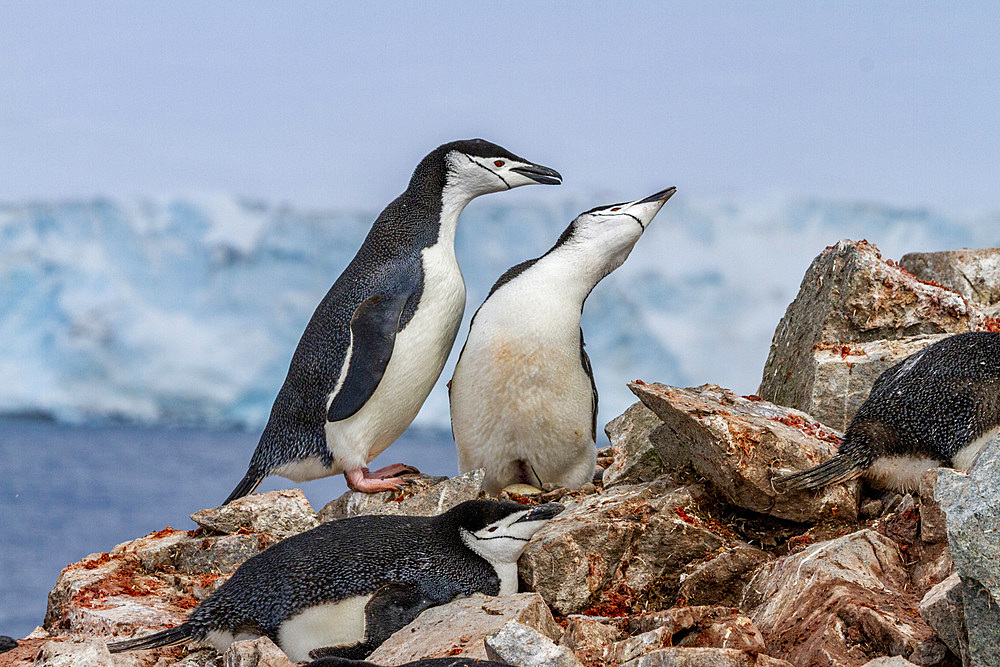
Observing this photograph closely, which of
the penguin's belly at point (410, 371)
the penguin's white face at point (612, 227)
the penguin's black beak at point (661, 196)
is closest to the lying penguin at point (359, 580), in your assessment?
the penguin's belly at point (410, 371)

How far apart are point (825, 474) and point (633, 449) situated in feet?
3.75

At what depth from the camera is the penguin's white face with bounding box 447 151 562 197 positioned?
4453mm

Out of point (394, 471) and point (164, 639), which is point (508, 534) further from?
point (394, 471)

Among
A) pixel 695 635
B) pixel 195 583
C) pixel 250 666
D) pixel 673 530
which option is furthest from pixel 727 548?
pixel 195 583

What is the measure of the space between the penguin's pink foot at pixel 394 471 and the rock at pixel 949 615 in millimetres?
2372

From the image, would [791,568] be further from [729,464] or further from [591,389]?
[591,389]

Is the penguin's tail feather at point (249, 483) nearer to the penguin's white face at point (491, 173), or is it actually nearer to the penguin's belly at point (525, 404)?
the penguin's belly at point (525, 404)

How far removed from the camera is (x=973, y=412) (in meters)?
3.14

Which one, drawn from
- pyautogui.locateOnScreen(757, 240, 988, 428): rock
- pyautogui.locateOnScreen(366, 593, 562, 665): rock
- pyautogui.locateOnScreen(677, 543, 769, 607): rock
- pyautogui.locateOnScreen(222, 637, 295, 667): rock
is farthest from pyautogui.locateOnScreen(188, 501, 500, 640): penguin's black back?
pyautogui.locateOnScreen(757, 240, 988, 428): rock

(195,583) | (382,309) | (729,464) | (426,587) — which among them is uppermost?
(382,309)

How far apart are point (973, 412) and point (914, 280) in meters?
1.37

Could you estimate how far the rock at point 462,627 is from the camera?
236cm

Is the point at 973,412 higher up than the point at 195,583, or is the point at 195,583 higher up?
the point at 973,412

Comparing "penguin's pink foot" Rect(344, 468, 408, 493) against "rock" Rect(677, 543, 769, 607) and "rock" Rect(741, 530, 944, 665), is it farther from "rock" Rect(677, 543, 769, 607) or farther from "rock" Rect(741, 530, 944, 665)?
"rock" Rect(741, 530, 944, 665)
